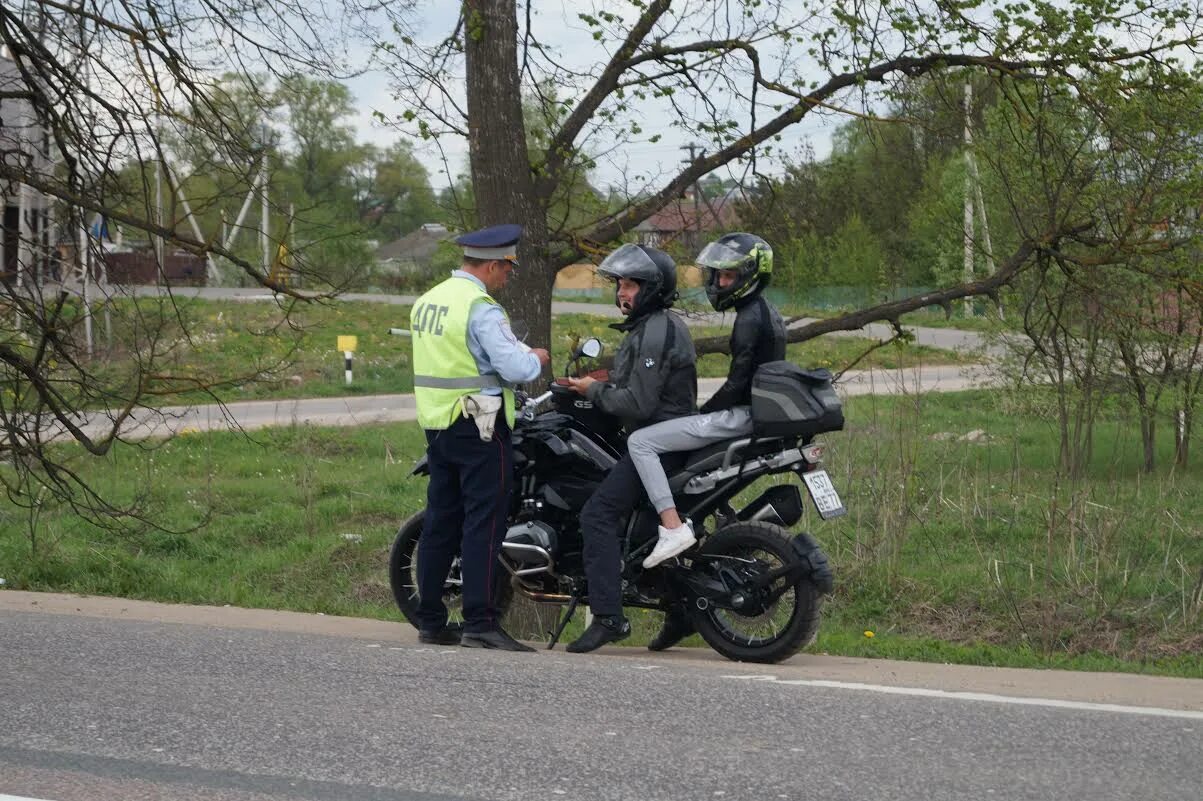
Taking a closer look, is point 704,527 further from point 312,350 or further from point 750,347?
point 312,350

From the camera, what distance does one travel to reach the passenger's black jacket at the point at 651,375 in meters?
7.54

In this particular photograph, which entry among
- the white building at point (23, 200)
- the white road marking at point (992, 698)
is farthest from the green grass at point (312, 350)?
the white road marking at point (992, 698)

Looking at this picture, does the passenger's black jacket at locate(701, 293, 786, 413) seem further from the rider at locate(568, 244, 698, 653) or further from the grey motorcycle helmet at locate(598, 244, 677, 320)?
the grey motorcycle helmet at locate(598, 244, 677, 320)

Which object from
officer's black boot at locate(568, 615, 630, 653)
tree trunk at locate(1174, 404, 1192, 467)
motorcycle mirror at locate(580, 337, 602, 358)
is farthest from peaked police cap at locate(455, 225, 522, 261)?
tree trunk at locate(1174, 404, 1192, 467)

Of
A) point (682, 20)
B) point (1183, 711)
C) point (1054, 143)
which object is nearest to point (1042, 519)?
point (1054, 143)

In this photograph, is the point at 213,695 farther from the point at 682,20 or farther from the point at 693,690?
the point at 682,20

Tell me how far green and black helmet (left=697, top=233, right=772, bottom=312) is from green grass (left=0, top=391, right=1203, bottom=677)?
223cm

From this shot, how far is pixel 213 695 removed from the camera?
6113mm

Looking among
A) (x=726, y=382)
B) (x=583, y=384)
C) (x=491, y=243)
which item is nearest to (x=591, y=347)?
(x=583, y=384)

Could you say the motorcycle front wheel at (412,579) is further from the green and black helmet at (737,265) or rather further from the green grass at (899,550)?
the green and black helmet at (737,265)

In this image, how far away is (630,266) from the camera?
764cm

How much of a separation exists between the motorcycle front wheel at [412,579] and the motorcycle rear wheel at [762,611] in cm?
119

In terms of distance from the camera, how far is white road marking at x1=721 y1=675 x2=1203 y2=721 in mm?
5852

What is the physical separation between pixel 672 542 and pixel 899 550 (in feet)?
13.7
